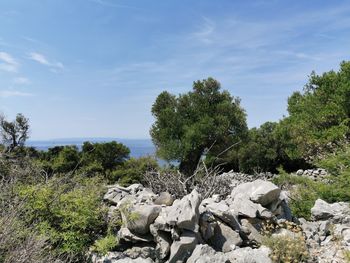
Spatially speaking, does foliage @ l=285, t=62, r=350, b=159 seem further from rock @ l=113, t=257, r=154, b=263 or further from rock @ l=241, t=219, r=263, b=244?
rock @ l=113, t=257, r=154, b=263

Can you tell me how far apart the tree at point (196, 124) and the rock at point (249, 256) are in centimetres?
1239

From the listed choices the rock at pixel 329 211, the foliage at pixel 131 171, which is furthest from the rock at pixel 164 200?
the foliage at pixel 131 171

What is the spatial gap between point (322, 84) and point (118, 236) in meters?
18.5

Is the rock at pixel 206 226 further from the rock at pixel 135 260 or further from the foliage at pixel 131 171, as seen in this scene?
the foliage at pixel 131 171

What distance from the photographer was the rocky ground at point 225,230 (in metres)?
5.04

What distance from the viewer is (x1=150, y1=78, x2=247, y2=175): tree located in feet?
57.9

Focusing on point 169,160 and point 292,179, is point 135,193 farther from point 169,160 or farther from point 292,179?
point 169,160

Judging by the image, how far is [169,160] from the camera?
60.5ft

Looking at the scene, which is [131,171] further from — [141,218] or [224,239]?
[224,239]

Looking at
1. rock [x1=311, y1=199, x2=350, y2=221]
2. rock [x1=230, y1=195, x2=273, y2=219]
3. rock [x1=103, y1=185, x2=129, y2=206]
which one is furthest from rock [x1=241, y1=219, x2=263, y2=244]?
rock [x1=103, y1=185, x2=129, y2=206]

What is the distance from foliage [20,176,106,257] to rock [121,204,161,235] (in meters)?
0.53

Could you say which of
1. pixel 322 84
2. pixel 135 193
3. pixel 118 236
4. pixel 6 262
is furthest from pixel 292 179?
pixel 322 84

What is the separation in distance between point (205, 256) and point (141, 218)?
1202mm

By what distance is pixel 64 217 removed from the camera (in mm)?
5316
